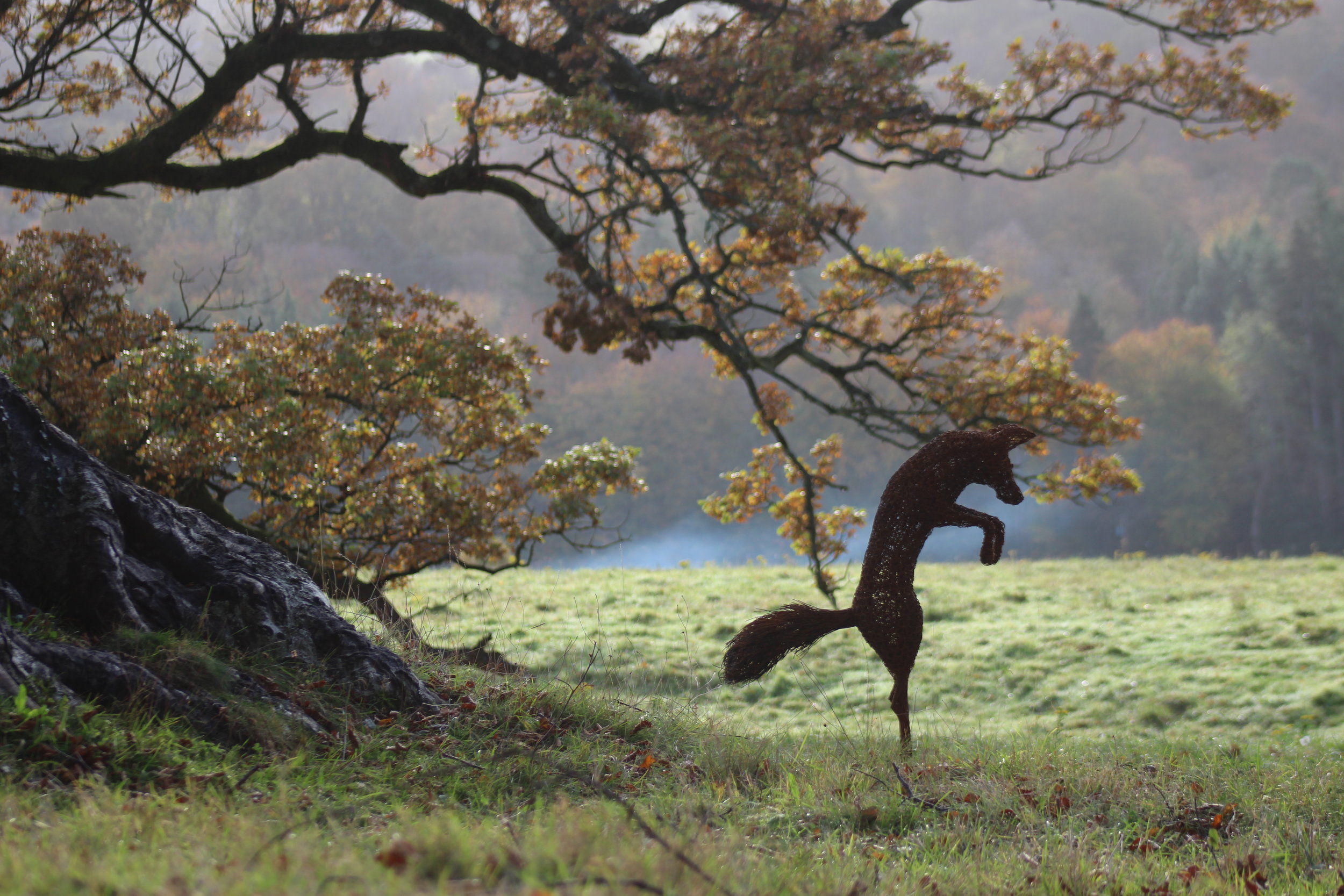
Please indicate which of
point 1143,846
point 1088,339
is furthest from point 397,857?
point 1088,339

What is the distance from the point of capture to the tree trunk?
3.81 meters

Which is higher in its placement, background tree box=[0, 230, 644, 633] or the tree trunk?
background tree box=[0, 230, 644, 633]

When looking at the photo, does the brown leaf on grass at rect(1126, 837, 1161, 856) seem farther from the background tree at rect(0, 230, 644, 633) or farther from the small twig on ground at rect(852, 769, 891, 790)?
the background tree at rect(0, 230, 644, 633)

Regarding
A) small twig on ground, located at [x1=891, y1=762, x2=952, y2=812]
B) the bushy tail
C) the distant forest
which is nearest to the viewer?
small twig on ground, located at [x1=891, y1=762, x2=952, y2=812]

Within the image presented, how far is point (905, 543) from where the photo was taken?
192 inches

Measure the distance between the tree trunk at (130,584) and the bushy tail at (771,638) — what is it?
5.20 ft

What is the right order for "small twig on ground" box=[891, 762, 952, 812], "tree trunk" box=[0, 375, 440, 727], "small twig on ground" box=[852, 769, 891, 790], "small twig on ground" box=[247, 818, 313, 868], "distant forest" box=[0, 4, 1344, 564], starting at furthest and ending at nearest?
"distant forest" box=[0, 4, 1344, 564], "small twig on ground" box=[852, 769, 891, 790], "small twig on ground" box=[891, 762, 952, 812], "tree trunk" box=[0, 375, 440, 727], "small twig on ground" box=[247, 818, 313, 868]

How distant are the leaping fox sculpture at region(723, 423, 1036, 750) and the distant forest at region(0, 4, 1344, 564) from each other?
31.4m

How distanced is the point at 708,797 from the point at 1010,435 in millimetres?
2520

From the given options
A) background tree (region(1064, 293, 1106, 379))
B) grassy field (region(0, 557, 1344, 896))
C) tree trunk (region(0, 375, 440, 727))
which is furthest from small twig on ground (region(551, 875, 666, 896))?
background tree (region(1064, 293, 1106, 379))

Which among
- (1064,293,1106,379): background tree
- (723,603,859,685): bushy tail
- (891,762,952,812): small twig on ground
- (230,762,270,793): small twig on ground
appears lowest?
(891,762,952,812): small twig on ground

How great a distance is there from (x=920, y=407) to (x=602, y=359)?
184 ft

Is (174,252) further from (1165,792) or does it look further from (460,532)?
(1165,792)

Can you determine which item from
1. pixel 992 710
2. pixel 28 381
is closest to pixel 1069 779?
pixel 992 710
